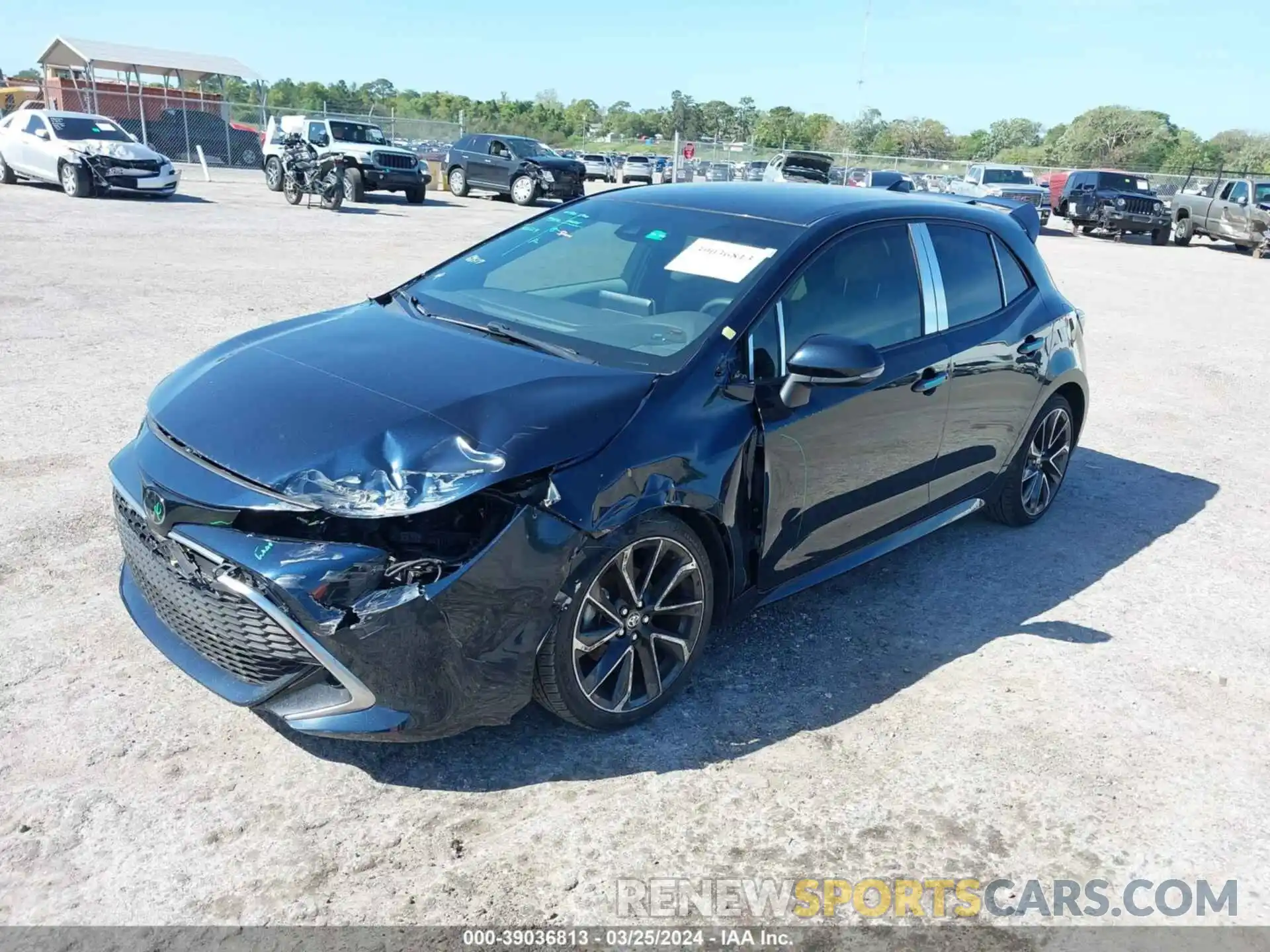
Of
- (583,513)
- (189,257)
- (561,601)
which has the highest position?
(583,513)

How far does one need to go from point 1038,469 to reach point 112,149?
19792 millimetres

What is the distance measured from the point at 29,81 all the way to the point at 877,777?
63.6 m

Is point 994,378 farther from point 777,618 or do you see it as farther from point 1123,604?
point 777,618

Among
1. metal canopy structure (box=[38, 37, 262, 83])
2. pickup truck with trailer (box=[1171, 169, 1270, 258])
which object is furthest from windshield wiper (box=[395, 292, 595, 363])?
metal canopy structure (box=[38, 37, 262, 83])

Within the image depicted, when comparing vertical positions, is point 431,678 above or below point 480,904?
above

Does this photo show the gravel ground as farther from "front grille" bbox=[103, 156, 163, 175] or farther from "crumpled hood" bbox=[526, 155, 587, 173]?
"crumpled hood" bbox=[526, 155, 587, 173]

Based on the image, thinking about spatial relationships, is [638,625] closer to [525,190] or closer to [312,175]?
[312,175]

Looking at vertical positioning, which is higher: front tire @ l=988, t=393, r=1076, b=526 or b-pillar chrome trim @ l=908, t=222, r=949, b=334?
b-pillar chrome trim @ l=908, t=222, r=949, b=334

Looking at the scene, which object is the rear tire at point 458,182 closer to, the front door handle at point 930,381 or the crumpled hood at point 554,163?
the crumpled hood at point 554,163

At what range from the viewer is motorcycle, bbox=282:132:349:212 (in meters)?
20.9

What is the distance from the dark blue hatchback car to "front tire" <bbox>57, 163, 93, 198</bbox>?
18383 mm

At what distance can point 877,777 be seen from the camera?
3275 mm

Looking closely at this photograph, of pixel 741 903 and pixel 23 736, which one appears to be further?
pixel 23 736

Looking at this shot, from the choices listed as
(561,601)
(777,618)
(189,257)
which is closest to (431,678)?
(561,601)
